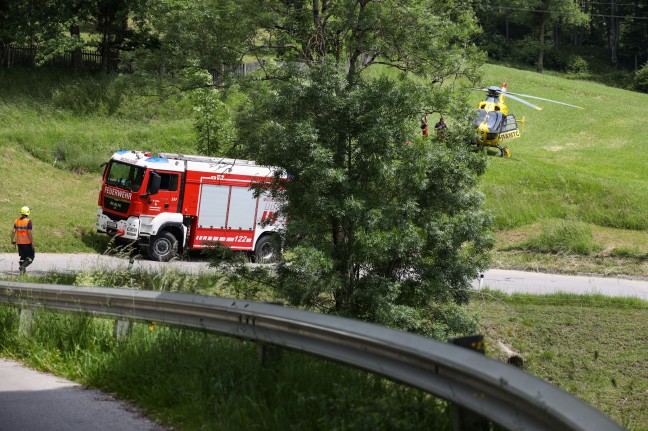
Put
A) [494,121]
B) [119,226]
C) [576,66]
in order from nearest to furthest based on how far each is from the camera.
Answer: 1. [119,226]
2. [494,121]
3. [576,66]

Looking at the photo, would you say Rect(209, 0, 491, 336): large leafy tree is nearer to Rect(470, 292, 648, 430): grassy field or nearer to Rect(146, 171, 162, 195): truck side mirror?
Rect(470, 292, 648, 430): grassy field

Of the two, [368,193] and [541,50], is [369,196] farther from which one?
[541,50]

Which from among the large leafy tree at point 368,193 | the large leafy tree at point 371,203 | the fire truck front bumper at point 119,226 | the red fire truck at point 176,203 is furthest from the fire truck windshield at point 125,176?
the large leafy tree at point 371,203

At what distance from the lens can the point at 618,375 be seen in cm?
1694

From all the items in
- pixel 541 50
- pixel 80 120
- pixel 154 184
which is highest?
pixel 541 50

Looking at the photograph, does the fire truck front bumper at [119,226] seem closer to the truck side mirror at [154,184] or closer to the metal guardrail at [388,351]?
the truck side mirror at [154,184]

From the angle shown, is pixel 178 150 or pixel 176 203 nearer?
pixel 176 203

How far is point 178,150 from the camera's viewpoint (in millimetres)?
38125

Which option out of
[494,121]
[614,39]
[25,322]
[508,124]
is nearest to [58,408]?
[25,322]

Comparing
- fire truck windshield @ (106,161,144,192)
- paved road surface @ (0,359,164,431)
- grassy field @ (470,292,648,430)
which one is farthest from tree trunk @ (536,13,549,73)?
paved road surface @ (0,359,164,431)

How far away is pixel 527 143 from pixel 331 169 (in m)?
38.7

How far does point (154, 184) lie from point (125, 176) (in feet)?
4.02

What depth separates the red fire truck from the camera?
2609cm

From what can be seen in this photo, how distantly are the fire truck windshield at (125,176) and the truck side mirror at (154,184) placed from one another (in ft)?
0.90
